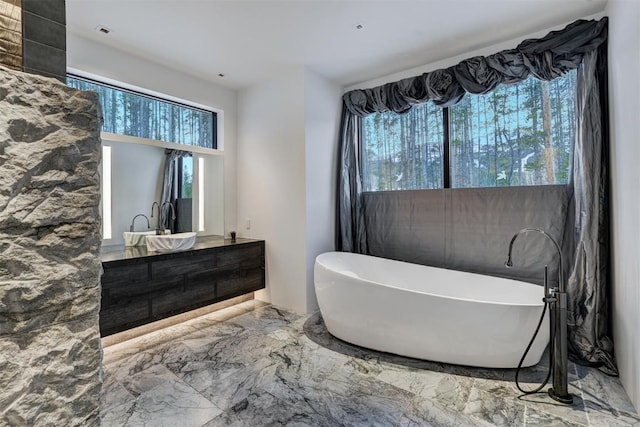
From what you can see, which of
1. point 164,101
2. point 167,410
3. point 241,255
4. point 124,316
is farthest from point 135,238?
point 167,410

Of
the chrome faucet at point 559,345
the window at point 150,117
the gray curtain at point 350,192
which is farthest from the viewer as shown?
the gray curtain at point 350,192

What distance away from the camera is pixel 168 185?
345 centimetres

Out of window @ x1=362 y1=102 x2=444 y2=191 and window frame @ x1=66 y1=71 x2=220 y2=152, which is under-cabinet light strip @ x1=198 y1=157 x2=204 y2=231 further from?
window @ x1=362 y1=102 x2=444 y2=191

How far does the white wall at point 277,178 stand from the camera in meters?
3.44

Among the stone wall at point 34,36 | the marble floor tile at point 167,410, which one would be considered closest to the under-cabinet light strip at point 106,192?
the marble floor tile at point 167,410

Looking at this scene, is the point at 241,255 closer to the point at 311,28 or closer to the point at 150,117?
the point at 150,117

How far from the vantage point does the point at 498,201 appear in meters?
2.95

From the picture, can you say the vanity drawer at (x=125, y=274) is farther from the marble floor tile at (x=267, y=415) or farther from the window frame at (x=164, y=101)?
the marble floor tile at (x=267, y=415)

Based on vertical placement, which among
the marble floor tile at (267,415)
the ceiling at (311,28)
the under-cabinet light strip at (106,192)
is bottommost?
the marble floor tile at (267,415)

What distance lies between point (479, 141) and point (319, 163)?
63.6 inches

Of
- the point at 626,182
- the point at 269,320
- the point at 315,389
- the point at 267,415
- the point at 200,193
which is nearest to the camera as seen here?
the point at 267,415

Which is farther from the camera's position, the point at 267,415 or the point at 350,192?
the point at 350,192

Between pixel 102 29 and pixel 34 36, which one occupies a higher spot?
pixel 102 29

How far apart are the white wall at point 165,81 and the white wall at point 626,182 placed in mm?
3592
